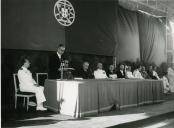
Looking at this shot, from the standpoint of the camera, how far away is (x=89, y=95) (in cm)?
488

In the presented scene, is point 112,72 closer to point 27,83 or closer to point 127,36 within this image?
point 127,36

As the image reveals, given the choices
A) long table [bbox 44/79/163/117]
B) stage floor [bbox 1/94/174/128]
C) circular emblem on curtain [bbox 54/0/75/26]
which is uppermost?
circular emblem on curtain [bbox 54/0/75/26]

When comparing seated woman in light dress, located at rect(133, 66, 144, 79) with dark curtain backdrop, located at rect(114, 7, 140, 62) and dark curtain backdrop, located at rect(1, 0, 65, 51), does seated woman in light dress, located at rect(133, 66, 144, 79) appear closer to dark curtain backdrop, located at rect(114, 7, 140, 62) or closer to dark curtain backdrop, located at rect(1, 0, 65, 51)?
dark curtain backdrop, located at rect(114, 7, 140, 62)

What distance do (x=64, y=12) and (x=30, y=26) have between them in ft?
3.68

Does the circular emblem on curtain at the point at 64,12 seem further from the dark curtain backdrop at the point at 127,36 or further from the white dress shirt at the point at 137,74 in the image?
the white dress shirt at the point at 137,74

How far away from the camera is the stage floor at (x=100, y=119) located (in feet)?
13.7

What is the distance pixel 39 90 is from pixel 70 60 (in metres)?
1.88

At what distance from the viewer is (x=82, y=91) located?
4707mm

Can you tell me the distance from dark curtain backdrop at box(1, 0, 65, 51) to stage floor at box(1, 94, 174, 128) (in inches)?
52.7

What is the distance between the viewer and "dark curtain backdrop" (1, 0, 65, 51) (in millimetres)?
5379

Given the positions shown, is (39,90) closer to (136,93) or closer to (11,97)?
(11,97)

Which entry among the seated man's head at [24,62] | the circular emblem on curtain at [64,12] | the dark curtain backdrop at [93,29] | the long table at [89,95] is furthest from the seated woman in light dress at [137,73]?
the seated man's head at [24,62]

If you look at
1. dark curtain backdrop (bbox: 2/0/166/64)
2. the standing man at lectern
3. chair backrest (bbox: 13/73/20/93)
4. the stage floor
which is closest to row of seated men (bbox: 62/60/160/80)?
the standing man at lectern

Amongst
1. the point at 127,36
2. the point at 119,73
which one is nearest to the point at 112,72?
the point at 119,73
